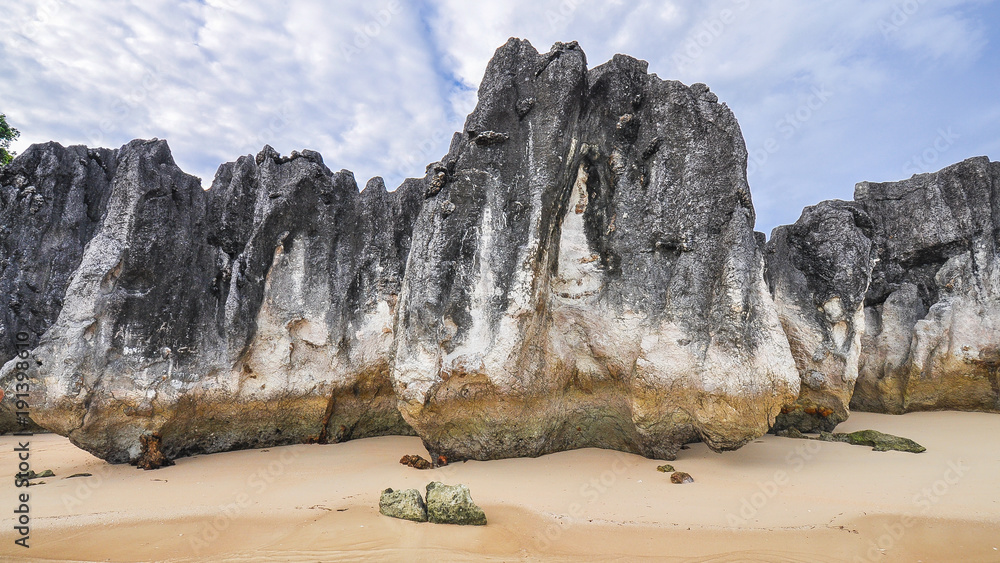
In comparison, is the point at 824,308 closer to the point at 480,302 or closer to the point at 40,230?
the point at 480,302

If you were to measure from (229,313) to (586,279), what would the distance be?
4.53 metres

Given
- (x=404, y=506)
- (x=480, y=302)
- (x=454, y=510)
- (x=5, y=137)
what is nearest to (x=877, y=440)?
(x=480, y=302)

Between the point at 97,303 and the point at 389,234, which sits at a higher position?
the point at 389,234

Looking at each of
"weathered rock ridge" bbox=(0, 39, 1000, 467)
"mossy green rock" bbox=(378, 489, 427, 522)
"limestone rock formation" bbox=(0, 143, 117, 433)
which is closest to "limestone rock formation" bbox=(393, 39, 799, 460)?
"weathered rock ridge" bbox=(0, 39, 1000, 467)

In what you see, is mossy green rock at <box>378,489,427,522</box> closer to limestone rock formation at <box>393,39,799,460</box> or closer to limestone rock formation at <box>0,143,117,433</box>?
limestone rock formation at <box>393,39,799,460</box>

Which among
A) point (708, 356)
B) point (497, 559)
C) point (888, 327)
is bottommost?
point (497, 559)

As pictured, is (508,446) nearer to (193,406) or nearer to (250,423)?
(250,423)

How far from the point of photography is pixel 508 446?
18.6ft

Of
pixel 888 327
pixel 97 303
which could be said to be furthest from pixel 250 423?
pixel 888 327

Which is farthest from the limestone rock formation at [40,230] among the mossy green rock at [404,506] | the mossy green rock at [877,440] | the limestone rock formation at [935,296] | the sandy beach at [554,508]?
the limestone rock formation at [935,296]

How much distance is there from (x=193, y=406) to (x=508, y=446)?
3858mm

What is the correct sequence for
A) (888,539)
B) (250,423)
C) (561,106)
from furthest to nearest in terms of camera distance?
(250,423) → (561,106) → (888,539)

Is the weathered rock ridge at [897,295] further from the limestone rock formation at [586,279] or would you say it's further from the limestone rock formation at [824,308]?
the limestone rock formation at [586,279]

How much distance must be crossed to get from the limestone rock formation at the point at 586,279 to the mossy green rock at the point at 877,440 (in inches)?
79.9
